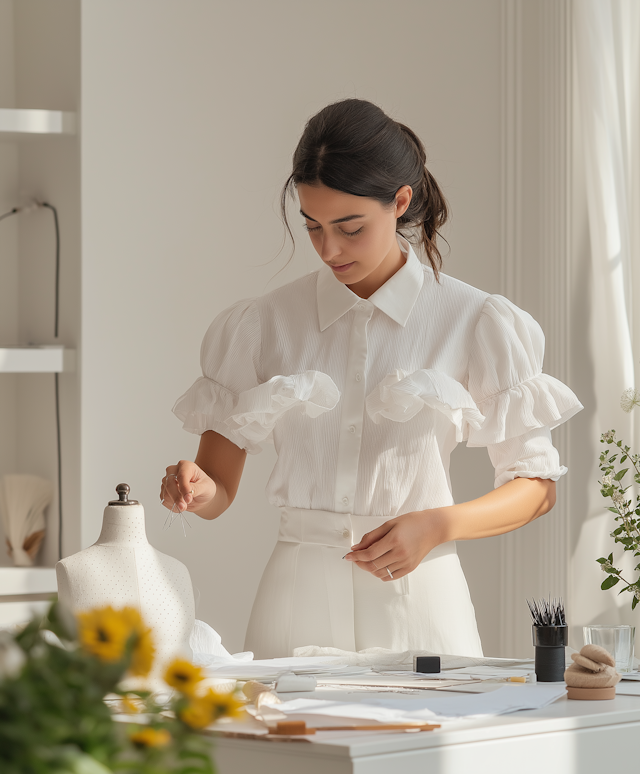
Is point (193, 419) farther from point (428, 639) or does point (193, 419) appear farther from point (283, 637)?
point (428, 639)

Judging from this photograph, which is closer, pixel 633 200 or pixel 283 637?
pixel 283 637

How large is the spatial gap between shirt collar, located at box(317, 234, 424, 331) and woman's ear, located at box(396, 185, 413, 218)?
0.08m

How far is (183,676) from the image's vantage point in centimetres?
44

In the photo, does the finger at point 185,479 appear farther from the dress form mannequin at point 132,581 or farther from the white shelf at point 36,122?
the white shelf at point 36,122

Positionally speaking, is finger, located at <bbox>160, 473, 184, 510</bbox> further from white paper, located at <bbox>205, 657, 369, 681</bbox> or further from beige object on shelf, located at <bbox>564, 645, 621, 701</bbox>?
beige object on shelf, located at <bbox>564, 645, 621, 701</bbox>

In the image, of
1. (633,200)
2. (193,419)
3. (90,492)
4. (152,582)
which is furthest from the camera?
(90,492)

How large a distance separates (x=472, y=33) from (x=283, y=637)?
1726 millimetres

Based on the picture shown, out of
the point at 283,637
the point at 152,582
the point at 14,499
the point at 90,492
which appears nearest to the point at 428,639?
the point at 283,637

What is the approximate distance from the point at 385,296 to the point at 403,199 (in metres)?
0.14

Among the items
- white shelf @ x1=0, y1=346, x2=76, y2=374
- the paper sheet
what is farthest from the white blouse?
white shelf @ x1=0, y1=346, x2=76, y2=374

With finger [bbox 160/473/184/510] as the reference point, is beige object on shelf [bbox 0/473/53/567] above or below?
below

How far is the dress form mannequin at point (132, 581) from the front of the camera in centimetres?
→ 102

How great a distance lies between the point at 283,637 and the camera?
4.89 feet

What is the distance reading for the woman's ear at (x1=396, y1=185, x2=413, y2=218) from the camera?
153cm
